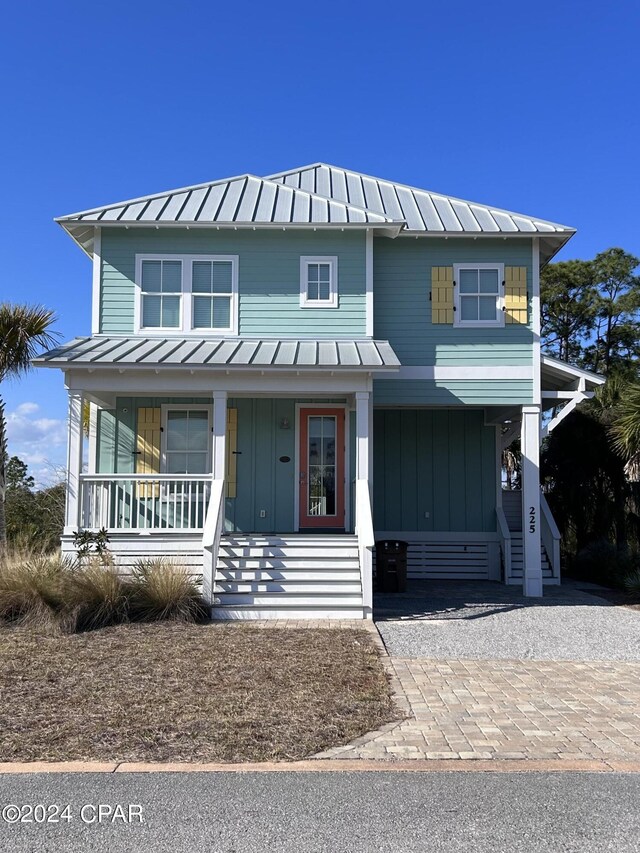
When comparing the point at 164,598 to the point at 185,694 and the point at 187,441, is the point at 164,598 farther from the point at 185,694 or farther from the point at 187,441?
the point at 187,441

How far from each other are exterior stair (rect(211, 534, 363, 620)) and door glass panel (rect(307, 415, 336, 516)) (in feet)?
5.44

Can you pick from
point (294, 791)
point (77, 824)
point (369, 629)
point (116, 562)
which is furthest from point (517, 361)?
point (77, 824)

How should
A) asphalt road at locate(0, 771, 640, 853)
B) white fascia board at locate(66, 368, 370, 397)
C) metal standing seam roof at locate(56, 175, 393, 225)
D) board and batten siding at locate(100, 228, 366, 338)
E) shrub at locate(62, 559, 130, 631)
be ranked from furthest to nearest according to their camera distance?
board and batten siding at locate(100, 228, 366, 338), metal standing seam roof at locate(56, 175, 393, 225), white fascia board at locate(66, 368, 370, 397), shrub at locate(62, 559, 130, 631), asphalt road at locate(0, 771, 640, 853)

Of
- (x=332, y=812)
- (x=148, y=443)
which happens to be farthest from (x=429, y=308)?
(x=332, y=812)

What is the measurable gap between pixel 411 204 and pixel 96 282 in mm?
6580

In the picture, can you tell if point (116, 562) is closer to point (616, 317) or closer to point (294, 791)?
point (294, 791)

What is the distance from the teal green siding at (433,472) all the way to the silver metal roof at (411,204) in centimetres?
394

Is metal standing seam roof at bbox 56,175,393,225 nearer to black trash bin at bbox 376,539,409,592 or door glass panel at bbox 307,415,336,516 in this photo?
door glass panel at bbox 307,415,336,516

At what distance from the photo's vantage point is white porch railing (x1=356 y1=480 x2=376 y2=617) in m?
11.1

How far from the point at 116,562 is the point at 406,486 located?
6.59 m

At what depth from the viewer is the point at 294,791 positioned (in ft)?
16.0

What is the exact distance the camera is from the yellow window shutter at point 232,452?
→ 14227 mm

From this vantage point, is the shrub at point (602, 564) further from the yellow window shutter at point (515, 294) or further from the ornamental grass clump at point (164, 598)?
the ornamental grass clump at point (164, 598)

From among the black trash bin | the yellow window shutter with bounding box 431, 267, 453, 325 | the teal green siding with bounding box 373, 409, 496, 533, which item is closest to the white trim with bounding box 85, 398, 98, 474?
the black trash bin
